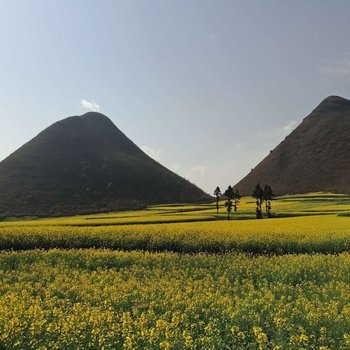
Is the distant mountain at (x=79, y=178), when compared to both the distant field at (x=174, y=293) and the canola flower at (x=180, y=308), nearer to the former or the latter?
the distant field at (x=174, y=293)

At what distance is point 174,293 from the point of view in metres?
14.7

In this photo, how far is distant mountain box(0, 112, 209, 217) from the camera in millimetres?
133900

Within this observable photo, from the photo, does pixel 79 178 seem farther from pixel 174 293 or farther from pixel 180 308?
pixel 180 308

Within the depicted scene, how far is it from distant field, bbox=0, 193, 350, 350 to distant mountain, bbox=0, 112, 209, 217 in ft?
304

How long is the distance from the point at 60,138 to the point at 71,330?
603ft

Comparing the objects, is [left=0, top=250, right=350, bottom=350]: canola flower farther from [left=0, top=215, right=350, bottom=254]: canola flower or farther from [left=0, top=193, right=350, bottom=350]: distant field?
[left=0, top=215, right=350, bottom=254]: canola flower

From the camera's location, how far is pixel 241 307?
1288cm

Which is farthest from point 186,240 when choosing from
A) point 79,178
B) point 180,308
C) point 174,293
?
point 79,178

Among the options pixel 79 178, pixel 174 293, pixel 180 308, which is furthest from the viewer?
pixel 79 178

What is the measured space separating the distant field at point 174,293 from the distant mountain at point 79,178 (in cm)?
9253

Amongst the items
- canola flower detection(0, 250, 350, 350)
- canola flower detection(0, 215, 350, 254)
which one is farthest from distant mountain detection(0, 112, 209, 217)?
canola flower detection(0, 250, 350, 350)

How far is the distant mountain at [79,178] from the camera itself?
439 feet

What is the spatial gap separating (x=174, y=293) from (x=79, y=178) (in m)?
148

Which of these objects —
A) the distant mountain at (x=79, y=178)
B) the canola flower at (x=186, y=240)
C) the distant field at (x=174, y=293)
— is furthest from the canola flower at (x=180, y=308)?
the distant mountain at (x=79, y=178)
